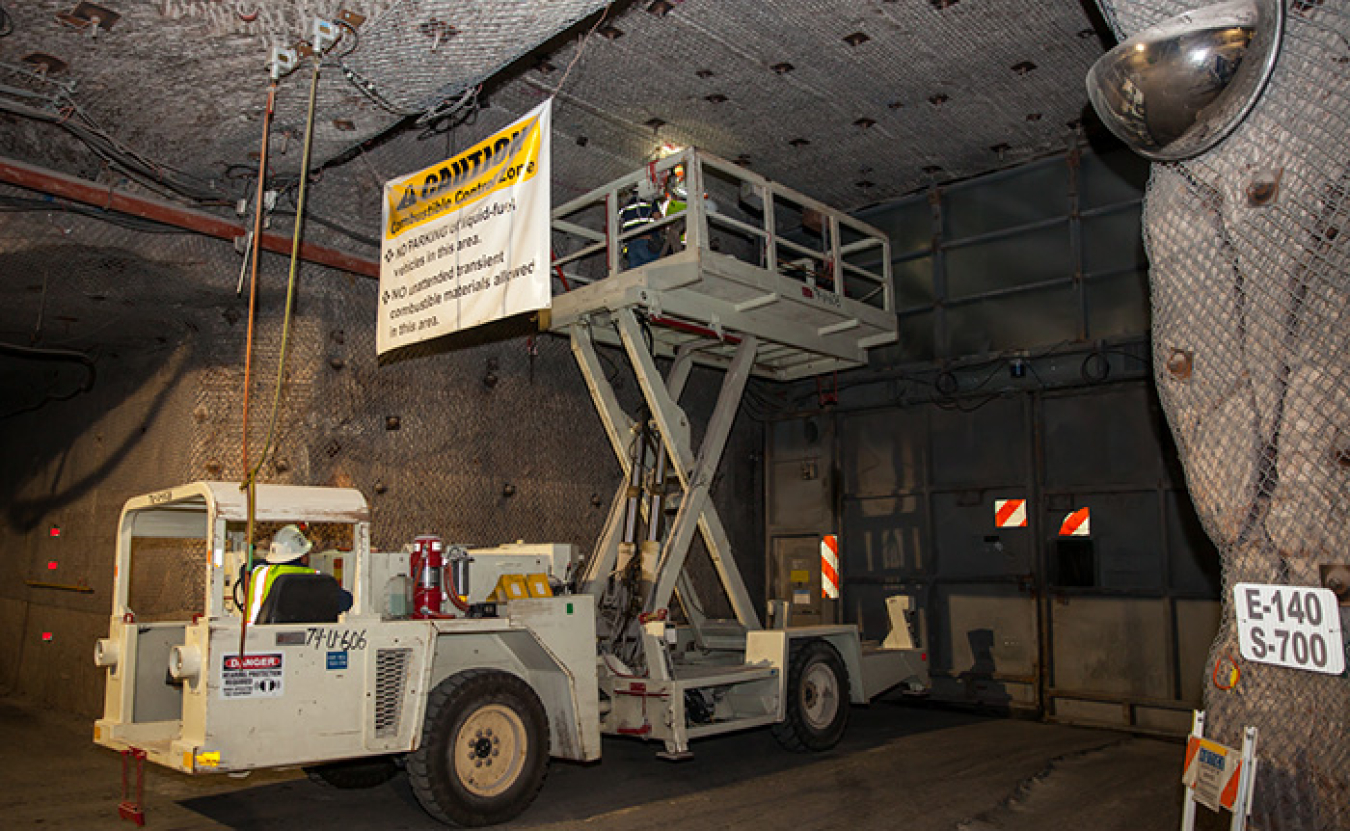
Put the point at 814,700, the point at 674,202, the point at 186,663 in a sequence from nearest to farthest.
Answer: the point at 186,663 < the point at 814,700 < the point at 674,202

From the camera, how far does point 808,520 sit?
13031mm

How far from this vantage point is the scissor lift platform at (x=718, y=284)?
8.68 meters

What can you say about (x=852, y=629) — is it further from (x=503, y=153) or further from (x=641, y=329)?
(x=503, y=153)

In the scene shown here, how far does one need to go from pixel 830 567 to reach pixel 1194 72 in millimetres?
9334

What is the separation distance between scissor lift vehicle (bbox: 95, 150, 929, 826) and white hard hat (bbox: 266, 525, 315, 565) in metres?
0.16

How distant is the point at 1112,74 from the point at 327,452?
757 centimetres

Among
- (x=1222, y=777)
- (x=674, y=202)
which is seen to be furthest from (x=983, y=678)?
(x=1222, y=777)

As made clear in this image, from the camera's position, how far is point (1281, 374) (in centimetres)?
391

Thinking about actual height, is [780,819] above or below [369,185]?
below

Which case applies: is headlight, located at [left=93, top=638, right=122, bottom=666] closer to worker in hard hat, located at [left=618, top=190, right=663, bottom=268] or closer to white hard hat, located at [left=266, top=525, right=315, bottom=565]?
white hard hat, located at [left=266, top=525, right=315, bottom=565]

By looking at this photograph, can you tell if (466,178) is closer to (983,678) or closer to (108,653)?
(108,653)

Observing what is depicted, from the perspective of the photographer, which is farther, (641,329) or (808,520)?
(808,520)

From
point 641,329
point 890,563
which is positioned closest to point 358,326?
point 641,329

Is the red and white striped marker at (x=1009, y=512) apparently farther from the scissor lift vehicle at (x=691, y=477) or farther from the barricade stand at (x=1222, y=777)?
the barricade stand at (x=1222, y=777)
